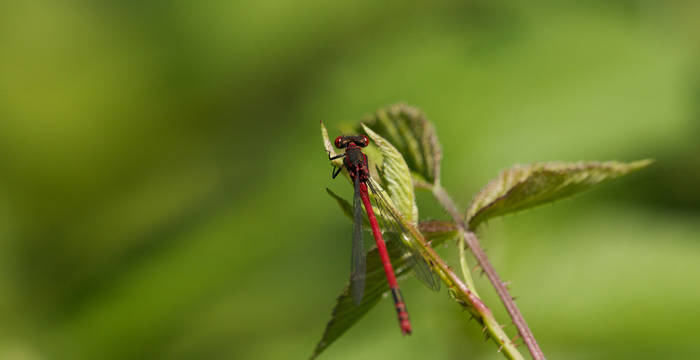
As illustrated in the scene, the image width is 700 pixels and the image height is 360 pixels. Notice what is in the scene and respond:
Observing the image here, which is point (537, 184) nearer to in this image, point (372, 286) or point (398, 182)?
point (398, 182)

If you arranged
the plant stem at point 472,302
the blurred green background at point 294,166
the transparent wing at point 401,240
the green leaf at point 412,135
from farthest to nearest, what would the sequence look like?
1. the blurred green background at point 294,166
2. the green leaf at point 412,135
3. the transparent wing at point 401,240
4. the plant stem at point 472,302

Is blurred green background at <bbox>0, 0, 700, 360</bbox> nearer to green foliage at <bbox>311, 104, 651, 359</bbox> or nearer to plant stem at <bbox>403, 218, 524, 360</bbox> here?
green foliage at <bbox>311, 104, 651, 359</bbox>

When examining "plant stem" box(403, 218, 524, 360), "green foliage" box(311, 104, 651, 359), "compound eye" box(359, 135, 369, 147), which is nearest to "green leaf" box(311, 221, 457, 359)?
"green foliage" box(311, 104, 651, 359)

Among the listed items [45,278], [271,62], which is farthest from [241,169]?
[45,278]

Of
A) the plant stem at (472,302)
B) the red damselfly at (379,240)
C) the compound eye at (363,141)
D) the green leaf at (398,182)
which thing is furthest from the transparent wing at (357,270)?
the compound eye at (363,141)

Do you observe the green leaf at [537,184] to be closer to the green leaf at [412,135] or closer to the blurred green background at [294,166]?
the green leaf at [412,135]

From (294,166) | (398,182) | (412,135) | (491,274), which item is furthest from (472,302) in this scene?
(294,166)
